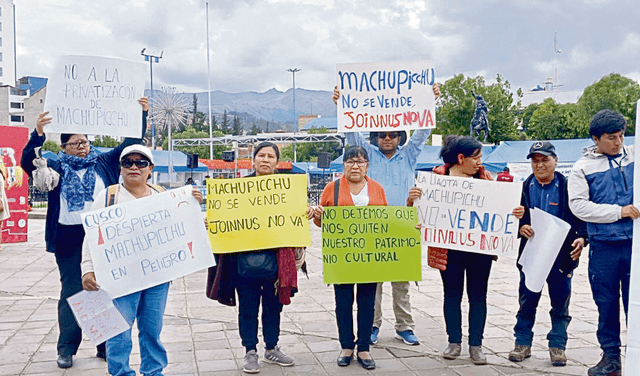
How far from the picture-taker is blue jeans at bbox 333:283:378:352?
188 inches

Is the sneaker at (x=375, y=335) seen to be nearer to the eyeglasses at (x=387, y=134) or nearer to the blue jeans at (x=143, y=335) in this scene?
the eyeglasses at (x=387, y=134)

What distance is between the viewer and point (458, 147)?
15.7 feet

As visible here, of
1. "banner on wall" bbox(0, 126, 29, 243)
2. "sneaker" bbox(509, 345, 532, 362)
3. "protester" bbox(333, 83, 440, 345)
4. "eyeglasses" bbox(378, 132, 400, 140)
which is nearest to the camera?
"sneaker" bbox(509, 345, 532, 362)

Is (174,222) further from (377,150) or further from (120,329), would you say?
(377,150)

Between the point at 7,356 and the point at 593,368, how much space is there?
15.8 ft

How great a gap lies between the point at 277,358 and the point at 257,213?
1.22 m

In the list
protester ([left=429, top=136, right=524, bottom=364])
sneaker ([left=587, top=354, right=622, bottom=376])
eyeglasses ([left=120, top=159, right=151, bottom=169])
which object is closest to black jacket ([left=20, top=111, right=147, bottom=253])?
eyeglasses ([left=120, top=159, right=151, bottom=169])

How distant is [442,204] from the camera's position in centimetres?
485

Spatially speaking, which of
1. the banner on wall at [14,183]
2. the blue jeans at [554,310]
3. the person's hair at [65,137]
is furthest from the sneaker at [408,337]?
the banner on wall at [14,183]

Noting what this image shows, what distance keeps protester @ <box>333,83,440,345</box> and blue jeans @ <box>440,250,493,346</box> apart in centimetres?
67

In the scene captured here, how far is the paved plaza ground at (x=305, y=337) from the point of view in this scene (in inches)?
188

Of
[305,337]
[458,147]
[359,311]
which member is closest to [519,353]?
[359,311]

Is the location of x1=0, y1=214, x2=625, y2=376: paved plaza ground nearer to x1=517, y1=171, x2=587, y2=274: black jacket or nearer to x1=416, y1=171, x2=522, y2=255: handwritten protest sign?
x1=517, y1=171, x2=587, y2=274: black jacket

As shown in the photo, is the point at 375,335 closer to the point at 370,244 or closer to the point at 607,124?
the point at 370,244
